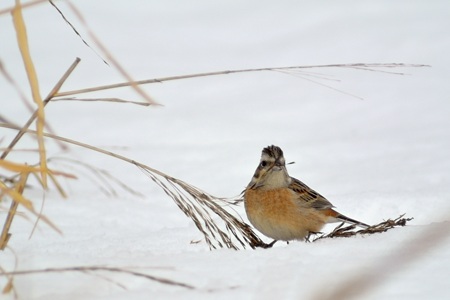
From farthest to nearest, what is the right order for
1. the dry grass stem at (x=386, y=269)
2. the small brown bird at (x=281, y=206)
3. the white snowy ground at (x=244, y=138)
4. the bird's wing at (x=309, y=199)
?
1. the bird's wing at (x=309, y=199)
2. the small brown bird at (x=281, y=206)
3. the white snowy ground at (x=244, y=138)
4. the dry grass stem at (x=386, y=269)

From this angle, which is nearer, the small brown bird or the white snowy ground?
the white snowy ground

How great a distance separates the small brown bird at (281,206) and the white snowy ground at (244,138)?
37 cm

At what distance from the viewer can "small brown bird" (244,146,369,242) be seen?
4191 mm

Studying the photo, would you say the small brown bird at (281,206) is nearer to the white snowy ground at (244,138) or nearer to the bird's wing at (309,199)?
the bird's wing at (309,199)

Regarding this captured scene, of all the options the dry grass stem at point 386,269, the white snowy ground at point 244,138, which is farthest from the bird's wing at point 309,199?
the dry grass stem at point 386,269

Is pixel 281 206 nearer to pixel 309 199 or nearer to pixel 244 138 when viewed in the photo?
pixel 309 199

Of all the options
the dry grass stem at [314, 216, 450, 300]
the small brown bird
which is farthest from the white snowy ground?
the small brown bird

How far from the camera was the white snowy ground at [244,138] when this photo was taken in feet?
7.57

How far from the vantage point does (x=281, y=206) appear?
169 inches

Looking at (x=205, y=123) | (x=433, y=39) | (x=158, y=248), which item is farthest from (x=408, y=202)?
(x=433, y=39)

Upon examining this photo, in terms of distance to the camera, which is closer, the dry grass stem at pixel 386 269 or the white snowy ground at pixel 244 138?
the dry grass stem at pixel 386 269

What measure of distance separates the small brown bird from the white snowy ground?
371 mm

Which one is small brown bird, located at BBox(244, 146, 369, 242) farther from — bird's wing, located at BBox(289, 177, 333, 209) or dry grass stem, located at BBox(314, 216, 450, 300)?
dry grass stem, located at BBox(314, 216, 450, 300)

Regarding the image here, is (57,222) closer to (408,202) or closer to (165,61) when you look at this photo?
(408,202)
